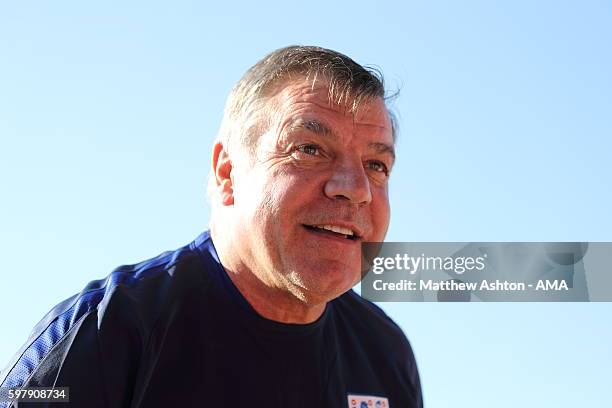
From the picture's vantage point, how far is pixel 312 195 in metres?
5.00

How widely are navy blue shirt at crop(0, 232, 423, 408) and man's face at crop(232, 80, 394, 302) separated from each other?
305mm

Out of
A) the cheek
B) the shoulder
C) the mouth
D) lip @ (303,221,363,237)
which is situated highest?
the cheek

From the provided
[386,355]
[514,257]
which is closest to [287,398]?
[386,355]

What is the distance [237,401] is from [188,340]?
1.40 feet

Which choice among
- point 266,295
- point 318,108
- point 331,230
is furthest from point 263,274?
point 318,108

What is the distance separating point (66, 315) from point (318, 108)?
1.81m

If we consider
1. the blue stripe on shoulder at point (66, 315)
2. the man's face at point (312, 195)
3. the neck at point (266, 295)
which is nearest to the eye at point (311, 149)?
the man's face at point (312, 195)

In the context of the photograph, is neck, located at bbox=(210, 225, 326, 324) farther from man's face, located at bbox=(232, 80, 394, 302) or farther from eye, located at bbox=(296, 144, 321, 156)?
eye, located at bbox=(296, 144, 321, 156)

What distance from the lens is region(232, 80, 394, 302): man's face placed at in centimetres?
498

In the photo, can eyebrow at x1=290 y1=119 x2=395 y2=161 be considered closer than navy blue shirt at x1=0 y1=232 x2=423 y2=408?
No

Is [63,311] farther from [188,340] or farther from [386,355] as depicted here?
[386,355]

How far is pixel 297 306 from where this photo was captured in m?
5.22

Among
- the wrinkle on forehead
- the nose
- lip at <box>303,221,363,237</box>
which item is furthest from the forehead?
lip at <box>303,221,363,237</box>

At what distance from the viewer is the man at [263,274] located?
15.5ft
